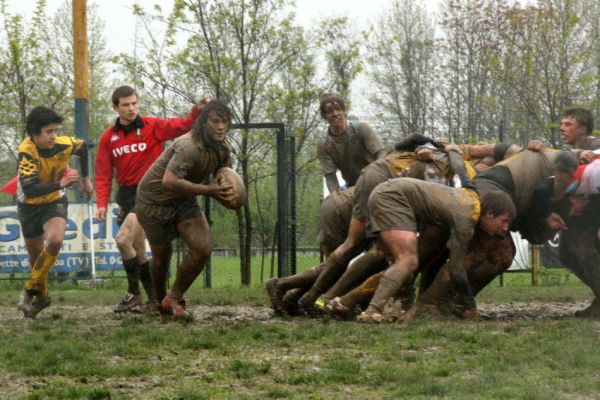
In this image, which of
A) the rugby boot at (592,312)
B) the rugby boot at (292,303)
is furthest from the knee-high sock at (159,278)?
the rugby boot at (592,312)

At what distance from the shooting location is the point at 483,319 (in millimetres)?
10672

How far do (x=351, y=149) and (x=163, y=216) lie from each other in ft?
6.77

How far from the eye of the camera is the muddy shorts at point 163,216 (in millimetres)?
10555

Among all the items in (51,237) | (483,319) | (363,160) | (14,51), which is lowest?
(483,319)

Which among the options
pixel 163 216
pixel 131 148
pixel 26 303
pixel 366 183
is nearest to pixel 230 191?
pixel 163 216

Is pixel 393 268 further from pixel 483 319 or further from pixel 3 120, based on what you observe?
pixel 3 120

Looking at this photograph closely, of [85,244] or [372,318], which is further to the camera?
[85,244]

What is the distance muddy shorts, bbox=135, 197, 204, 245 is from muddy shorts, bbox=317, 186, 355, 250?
4.30ft

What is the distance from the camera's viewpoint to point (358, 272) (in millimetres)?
10695

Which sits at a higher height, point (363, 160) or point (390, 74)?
point (390, 74)

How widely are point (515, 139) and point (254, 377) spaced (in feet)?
55.4

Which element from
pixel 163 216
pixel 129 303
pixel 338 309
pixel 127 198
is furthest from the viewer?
pixel 127 198

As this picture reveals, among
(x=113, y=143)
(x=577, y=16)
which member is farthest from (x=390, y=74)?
(x=113, y=143)

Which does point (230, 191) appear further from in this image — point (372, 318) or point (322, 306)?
point (372, 318)
